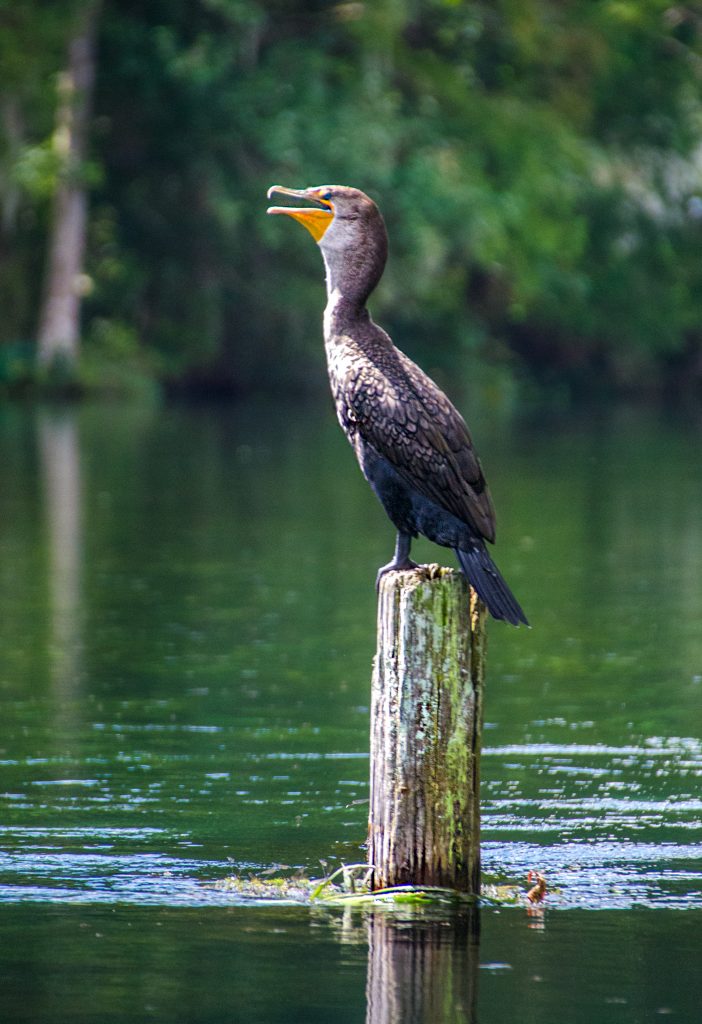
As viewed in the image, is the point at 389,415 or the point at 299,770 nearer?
the point at 389,415

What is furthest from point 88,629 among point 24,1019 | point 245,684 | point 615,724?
point 24,1019

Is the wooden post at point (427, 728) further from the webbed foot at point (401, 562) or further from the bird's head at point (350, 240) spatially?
the bird's head at point (350, 240)

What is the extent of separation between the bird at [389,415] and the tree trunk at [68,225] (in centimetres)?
3377

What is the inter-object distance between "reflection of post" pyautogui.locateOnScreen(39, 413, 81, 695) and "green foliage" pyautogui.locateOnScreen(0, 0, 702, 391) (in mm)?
11739

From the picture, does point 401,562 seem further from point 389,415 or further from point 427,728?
point 427,728

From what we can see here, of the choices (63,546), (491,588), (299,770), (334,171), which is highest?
(334,171)

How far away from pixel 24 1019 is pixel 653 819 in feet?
10.4

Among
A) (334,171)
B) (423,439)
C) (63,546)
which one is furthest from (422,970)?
(334,171)

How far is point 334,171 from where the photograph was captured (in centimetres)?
4034

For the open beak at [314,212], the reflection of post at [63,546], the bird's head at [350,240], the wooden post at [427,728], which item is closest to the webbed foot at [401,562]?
the wooden post at [427,728]

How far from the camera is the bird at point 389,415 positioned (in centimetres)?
700

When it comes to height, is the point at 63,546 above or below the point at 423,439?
above

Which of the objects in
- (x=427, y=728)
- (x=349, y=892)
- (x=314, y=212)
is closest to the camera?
(x=427, y=728)

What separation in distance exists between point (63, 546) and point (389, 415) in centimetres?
1022
